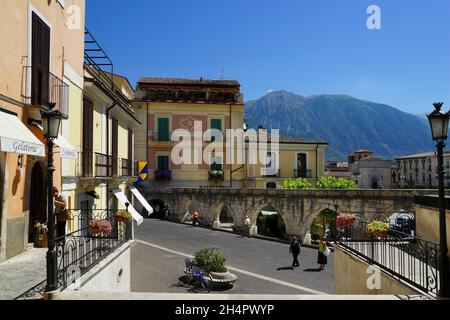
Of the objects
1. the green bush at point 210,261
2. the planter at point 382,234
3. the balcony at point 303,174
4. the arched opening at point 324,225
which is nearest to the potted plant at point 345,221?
the planter at point 382,234

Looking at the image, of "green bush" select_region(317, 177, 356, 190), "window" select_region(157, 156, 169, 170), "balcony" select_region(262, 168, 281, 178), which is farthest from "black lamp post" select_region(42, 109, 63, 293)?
"balcony" select_region(262, 168, 281, 178)

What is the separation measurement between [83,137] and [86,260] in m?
6.55

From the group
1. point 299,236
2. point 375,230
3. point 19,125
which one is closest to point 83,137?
point 19,125

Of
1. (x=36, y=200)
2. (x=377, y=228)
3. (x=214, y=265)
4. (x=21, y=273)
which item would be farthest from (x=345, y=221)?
(x=36, y=200)

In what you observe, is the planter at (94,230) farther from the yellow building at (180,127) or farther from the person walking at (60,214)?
the yellow building at (180,127)

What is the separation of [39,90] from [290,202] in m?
21.6

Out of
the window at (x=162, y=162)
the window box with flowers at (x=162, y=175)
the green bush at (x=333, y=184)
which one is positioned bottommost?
the green bush at (x=333, y=184)

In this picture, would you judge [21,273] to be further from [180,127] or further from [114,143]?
[180,127]

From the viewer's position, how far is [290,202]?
2817 cm

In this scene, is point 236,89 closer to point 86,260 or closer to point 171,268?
point 171,268

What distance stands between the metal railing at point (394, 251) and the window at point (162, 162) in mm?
30762

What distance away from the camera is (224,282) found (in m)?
14.5

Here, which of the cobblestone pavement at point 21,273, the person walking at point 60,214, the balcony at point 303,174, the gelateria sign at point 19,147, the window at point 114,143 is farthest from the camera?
the balcony at point 303,174

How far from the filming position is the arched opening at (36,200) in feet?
33.7
